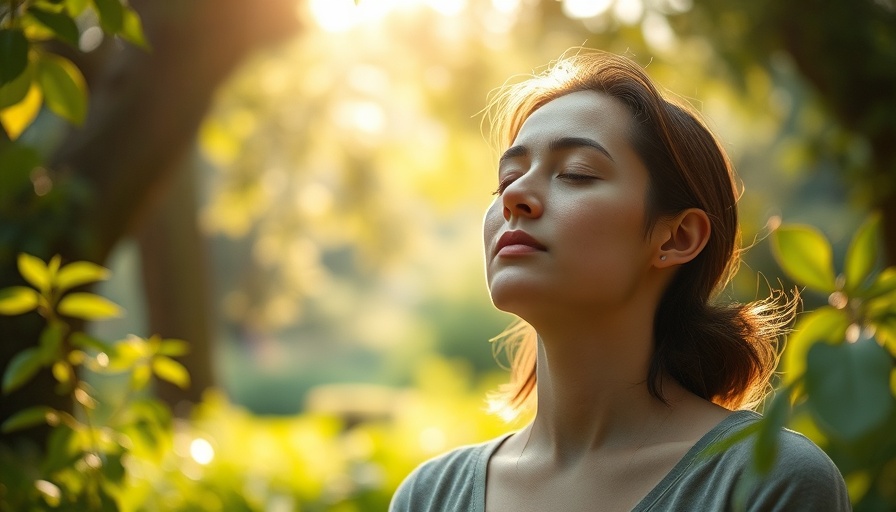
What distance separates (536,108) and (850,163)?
11.5ft

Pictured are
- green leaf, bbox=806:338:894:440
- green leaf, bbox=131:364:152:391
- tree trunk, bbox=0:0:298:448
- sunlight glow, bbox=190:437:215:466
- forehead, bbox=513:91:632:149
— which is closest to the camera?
green leaf, bbox=806:338:894:440

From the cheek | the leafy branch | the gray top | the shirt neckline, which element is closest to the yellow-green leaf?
the leafy branch

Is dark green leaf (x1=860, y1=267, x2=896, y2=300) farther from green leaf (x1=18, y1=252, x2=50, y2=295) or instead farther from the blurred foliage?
green leaf (x1=18, y1=252, x2=50, y2=295)

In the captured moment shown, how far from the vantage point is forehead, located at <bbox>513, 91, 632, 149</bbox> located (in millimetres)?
1674

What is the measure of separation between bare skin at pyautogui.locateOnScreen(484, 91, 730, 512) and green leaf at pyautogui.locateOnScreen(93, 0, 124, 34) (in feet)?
2.23

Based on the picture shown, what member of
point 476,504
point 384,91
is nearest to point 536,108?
point 476,504

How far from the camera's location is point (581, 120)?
1.70m

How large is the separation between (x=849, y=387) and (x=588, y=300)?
2.89 ft

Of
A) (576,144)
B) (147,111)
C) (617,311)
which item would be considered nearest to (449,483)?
(617,311)

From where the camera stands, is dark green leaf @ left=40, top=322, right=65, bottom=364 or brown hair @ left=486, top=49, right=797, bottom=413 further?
dark green leaf @ left=40, top=322, right=65, bottom=364

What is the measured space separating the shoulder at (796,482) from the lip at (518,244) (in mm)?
462

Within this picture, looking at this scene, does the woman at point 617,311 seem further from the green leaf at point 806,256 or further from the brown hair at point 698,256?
the green leaf at point 806,256

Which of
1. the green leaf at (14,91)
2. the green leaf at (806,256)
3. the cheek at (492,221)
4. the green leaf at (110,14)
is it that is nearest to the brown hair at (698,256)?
the cheek at (492,221)

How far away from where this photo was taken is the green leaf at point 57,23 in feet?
4.59
